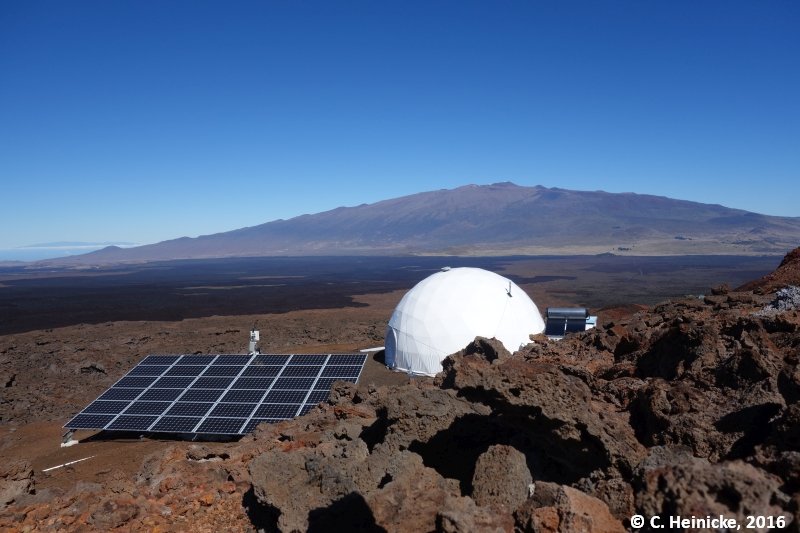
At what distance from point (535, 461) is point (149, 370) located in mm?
11543

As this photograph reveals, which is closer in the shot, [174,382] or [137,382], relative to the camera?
[174,382]

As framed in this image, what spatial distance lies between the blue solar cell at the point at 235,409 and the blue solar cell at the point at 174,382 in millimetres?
1779

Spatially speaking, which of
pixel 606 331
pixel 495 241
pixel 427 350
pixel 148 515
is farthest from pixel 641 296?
pixel 495 241

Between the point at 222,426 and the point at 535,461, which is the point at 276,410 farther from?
the point at 535,461

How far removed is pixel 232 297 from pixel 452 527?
54.9 m

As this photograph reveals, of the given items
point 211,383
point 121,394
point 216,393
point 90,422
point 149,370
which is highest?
point 149,370

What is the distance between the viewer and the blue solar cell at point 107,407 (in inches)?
480

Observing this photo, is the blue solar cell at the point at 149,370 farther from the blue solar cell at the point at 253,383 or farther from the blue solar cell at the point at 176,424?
the blue solar cell at the point at 253,383

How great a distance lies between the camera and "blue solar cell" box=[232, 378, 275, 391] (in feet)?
40.2

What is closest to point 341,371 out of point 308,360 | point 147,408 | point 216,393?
point 308,360

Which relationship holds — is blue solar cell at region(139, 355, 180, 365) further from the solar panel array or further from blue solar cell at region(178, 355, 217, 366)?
blue solar cell at region(178, 355, 217, 366)

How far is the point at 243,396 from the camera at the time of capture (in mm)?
Result: 11875

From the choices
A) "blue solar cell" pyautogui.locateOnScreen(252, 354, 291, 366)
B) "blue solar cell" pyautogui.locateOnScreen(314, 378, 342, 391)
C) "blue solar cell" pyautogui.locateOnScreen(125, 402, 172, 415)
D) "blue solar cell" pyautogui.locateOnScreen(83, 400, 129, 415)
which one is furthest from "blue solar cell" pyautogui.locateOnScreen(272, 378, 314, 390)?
"blue solar cell" pyautogui.locateOnScreen(83, 400, 129, 415)

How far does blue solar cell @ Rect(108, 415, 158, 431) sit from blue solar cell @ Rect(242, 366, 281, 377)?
225 centimetres
